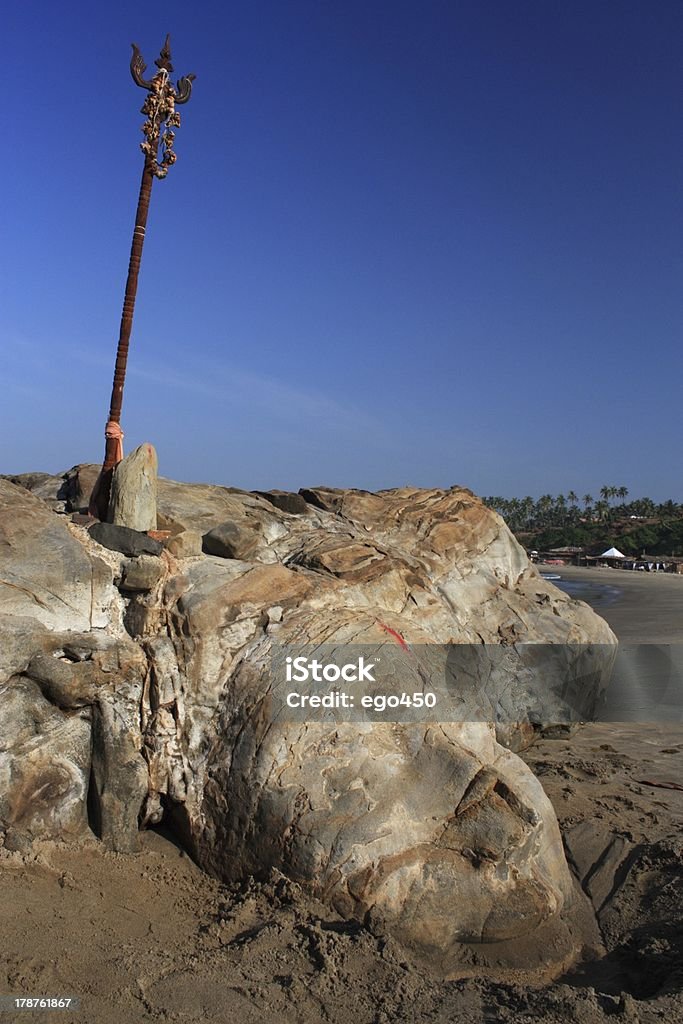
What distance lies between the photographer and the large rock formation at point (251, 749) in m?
4.52

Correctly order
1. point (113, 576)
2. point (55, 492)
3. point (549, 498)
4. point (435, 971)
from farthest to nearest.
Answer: point (549, 498) → point (55, 492) → point (113, 576) → point (435, 971)

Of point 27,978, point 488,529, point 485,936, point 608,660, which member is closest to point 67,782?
point 27,978

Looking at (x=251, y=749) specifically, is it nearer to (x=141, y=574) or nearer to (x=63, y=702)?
(x=63, y=702)

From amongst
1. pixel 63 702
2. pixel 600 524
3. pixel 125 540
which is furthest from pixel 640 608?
pixel 600 524

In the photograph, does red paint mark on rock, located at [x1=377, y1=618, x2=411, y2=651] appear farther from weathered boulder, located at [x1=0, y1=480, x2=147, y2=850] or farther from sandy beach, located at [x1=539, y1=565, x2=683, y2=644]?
sandy beach, located at [x1=539, y1=565, x2=683, y2=644]

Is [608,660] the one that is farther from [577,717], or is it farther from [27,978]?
[27,978]

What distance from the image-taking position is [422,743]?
5012 millimetres

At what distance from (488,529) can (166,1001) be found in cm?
636

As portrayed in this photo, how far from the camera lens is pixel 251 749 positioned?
16.2ft
